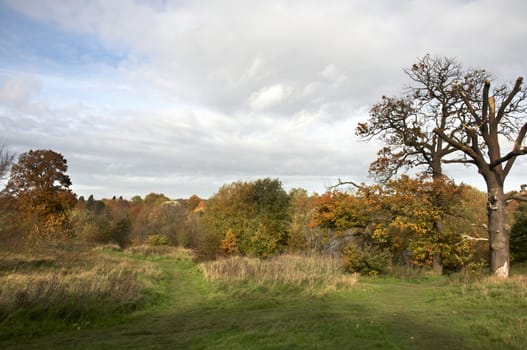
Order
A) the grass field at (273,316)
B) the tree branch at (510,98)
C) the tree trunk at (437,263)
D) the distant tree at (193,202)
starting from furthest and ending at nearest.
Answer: the distant tree at (193,202)
the tree trunk at (437,263)
the tree branch at (510,98)
the grass field at (273,316)

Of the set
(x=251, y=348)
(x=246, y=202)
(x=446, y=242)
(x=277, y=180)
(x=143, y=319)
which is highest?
(x=277, y=180)

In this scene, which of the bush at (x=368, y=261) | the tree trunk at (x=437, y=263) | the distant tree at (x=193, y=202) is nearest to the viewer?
the bush at (x=368, y=261)

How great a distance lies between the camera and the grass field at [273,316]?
694 cm

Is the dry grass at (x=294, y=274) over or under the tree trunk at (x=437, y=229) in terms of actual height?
under

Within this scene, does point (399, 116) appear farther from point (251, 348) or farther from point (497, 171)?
point (251, 348)

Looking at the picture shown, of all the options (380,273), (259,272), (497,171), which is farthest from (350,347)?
(380,273)

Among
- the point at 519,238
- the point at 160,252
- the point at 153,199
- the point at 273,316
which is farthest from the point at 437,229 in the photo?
the point at 153,199

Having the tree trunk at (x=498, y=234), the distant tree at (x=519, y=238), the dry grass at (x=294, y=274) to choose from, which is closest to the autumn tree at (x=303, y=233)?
the dry grass at (x=294, y=274)

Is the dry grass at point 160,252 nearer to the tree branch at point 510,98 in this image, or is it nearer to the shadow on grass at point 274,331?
the shadow on grass at point 274,331

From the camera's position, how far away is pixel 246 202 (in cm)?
3312

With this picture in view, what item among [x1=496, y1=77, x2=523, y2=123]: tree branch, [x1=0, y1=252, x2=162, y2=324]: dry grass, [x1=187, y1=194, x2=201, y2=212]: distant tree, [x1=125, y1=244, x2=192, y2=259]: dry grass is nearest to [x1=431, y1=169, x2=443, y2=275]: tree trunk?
[x1=496, y1=77, x2=523, y2=123]: tree branch

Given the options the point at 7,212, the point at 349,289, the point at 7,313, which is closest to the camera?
the point at 7,313

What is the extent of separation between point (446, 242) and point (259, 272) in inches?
379

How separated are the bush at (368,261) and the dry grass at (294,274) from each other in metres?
0.80
